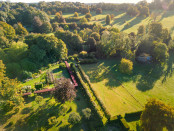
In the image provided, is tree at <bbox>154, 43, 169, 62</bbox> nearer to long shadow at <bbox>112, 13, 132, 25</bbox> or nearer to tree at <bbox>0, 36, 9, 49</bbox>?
long shadow at <bbox>112, 13, 132, 25</bbox>

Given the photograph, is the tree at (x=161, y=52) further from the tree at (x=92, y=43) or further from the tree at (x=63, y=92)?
the tree at (x=63, y=92)

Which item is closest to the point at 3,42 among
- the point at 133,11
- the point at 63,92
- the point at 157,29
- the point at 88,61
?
the point at 88,61

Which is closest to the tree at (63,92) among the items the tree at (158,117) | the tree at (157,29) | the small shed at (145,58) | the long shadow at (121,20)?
the tree at (158,117)

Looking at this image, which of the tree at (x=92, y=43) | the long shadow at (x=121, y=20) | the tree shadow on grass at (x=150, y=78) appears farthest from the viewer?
the long shadow at (x=121, y=20)

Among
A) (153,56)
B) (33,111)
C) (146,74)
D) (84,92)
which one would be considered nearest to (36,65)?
(33,111)

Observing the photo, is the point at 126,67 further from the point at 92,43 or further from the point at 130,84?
the point at 92,43
